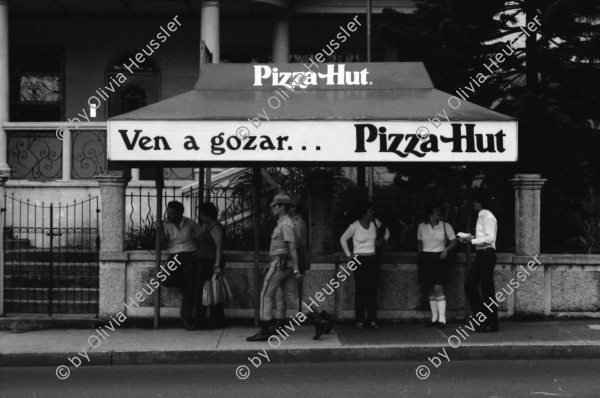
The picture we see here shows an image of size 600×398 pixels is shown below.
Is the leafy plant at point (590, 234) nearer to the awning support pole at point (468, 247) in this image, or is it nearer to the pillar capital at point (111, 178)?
the awning support pole at point (468, 247)

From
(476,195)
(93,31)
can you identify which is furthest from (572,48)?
(93,31)

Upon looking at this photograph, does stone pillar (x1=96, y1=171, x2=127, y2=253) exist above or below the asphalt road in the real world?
above

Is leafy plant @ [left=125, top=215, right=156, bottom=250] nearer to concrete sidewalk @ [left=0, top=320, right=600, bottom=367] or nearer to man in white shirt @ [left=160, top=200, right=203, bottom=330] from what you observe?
man in white shirt @ [left=160, top=200, right=203, bottom=330]

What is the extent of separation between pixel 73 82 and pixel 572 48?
11023mm

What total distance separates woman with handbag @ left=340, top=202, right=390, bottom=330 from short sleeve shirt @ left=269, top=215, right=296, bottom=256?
1.13 metres

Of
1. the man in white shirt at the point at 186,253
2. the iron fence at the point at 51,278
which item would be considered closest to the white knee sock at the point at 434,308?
the man in white shirt at the point at 186,253

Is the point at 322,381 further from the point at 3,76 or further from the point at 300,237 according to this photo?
the point at 3,76

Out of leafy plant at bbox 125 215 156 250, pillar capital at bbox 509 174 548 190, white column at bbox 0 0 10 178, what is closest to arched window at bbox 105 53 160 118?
white column at bbox 0 0 10 178

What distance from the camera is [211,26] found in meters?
15.0

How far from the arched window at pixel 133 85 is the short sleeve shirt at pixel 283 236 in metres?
9.05

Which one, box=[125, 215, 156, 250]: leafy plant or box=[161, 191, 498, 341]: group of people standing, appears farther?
box=[125, 215, 156, 250]: leafy plant

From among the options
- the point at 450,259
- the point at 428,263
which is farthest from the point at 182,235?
the point at 450,259

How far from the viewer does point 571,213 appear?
40.7ft

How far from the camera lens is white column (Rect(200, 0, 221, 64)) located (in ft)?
48.9
